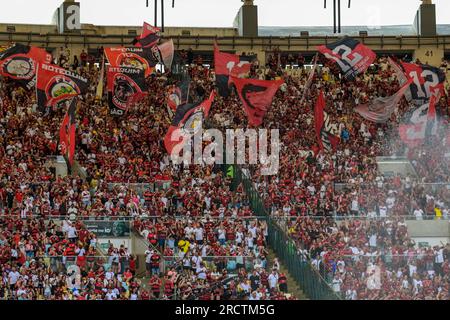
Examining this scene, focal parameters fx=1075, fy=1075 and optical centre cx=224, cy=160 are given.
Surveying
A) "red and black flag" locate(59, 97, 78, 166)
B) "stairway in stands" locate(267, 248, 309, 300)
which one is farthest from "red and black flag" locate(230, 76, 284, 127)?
"stairway in stands" locate(267, 248, 309, 300)

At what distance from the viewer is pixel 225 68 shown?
49312 mm

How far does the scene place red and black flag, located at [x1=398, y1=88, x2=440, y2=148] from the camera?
48.7 metres

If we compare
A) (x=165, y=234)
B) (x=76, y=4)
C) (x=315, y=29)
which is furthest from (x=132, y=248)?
(x=315, y=29)

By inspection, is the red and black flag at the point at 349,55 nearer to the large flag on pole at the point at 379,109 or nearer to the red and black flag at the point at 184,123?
the large flag on pole at the point at 379,109

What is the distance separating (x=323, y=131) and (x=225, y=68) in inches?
243

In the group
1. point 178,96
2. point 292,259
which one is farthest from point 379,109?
point 292,259

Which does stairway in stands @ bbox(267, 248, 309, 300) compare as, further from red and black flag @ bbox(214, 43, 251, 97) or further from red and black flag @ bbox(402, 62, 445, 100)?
red and black flag @ bbox(402, 62, 445, 100)

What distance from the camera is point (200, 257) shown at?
3691 cm

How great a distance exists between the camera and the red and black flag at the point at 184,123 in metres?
44.5

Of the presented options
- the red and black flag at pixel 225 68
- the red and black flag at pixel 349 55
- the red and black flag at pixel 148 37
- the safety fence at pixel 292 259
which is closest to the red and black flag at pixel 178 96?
the red and black flag at pixel 225 68

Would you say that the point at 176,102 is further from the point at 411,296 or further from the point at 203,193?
the point at 411,296

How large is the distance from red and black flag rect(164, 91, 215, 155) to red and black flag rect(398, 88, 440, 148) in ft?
33.0

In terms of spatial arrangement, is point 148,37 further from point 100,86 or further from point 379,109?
point 379,109

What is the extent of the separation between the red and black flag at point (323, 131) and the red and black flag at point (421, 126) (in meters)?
4.32
